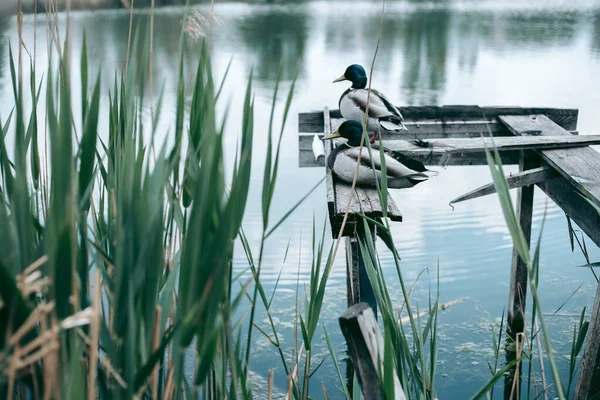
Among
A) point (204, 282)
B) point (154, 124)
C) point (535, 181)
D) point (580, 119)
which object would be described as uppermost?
point (154, 124)

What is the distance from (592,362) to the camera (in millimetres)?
2725

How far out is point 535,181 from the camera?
10.7ft

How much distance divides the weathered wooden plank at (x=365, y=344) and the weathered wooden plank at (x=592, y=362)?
1749 millimetres

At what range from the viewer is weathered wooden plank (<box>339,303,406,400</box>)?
3.75 ft

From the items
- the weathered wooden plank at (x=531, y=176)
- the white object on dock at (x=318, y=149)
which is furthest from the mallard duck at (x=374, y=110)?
the weathered wooden plank at (x=531, y=176)

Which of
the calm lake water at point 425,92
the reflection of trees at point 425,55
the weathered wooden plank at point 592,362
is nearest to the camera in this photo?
the weathered wooden plank at point 592,362

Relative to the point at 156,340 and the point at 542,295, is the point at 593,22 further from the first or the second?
the point at 156,340

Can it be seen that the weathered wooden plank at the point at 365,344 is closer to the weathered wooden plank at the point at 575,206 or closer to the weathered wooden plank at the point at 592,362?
the weathered wooden plank at the point at 592,362

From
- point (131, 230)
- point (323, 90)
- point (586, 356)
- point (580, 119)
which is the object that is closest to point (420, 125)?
point (586, 356)

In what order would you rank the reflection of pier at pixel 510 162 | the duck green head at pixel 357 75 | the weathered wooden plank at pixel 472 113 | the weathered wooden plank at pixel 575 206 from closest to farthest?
the reflection of pier at pixel 510 162 → the weathered wooden plank at pixel 575 206 → the duck green head at pixel 357 75 → the weathered wooden plank at pixel 472 113

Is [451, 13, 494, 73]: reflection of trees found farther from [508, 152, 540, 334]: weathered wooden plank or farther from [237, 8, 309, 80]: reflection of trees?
[508, 152, 540, 334]: weathered wooden plank

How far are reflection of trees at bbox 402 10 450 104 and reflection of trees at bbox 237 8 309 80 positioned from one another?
6.24 ft

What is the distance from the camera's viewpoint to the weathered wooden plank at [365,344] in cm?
114

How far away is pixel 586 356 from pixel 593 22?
15.5m
